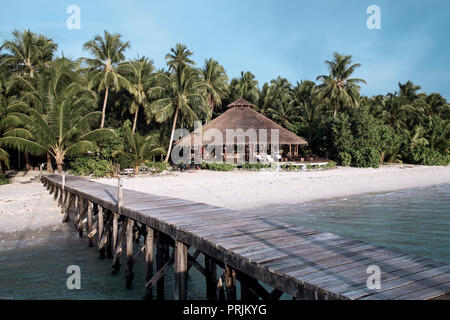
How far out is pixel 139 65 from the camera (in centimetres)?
2545

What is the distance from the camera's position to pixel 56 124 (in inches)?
637

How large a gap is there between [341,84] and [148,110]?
1829cm

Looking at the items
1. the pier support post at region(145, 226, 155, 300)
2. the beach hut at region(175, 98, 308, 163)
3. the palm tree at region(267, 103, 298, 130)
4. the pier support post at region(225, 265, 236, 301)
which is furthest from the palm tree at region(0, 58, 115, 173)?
the palm tree at region(267, 103, 298, 130)

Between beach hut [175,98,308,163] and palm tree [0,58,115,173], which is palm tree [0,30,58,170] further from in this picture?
beach hut [175,98,308,163]

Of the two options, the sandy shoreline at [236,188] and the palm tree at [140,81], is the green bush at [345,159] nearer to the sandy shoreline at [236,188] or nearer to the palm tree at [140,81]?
the sandy shoreline at [236,188]

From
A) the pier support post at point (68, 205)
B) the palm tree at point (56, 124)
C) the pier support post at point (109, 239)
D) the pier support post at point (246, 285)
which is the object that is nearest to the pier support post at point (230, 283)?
the pier support post at point (246, 285)

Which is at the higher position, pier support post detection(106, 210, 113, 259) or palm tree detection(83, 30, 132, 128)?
palm tree detection(83, 30, 132, 128)

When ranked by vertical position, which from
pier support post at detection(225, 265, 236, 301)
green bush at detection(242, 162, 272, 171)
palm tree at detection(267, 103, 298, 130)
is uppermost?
palm tree at detection(267, 103, 298, 130)

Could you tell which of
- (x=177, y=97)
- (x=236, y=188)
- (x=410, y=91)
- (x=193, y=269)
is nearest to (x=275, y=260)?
(x=193, y=269)

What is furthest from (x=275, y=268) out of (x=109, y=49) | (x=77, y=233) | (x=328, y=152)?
(x=328, y=152)

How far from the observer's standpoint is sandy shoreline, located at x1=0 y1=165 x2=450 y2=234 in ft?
37.0

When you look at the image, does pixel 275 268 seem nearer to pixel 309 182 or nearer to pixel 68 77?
pixel 309 182

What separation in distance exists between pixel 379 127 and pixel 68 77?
75.1 ft

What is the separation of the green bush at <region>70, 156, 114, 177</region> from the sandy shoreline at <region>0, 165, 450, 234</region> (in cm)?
144
